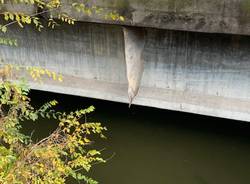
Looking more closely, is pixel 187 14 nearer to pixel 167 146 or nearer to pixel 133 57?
pixel 133 57

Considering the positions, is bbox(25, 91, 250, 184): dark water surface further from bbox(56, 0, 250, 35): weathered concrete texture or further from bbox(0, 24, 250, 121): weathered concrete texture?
bbox(56, 0, 250, 35): weathered concrete texture

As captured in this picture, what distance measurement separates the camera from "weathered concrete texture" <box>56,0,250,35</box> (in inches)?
126

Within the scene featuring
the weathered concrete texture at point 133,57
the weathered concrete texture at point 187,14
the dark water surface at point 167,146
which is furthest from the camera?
the dark water surface at point 167,146

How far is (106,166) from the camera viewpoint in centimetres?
457

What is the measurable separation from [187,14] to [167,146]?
2.15 meters

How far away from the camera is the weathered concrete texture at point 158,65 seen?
3867mm

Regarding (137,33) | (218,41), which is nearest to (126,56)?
(137,33)

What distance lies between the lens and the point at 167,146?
15.8 ft

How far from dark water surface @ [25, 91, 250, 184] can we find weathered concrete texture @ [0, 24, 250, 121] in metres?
0.82

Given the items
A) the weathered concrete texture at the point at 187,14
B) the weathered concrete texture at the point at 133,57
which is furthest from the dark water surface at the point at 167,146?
the weathered concrete texture at the point at 187,14

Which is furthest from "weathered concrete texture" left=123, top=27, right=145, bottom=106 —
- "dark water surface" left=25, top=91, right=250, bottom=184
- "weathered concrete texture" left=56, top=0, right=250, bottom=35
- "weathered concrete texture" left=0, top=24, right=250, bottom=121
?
"dark water surface" left=25, top=91, right=250, bottom=184

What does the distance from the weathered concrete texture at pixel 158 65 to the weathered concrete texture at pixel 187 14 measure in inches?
17.5

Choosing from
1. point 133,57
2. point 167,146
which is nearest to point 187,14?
point 133,57

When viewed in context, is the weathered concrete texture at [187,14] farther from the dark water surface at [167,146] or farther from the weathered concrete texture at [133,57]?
the dark water surface at [167,146]
